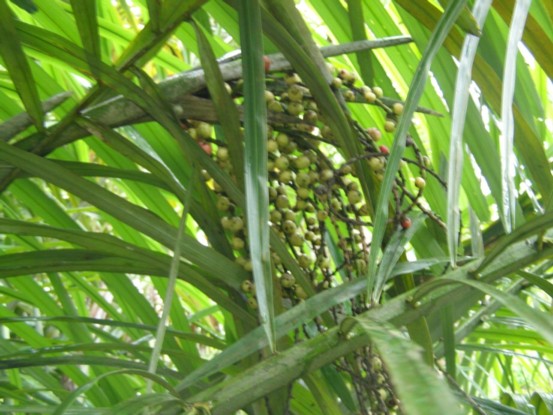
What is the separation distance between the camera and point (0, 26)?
535mm

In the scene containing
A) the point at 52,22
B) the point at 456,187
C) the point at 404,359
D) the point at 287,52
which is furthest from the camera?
the point at 52,22

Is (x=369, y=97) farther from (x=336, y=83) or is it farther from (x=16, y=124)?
(x=16, y=124)

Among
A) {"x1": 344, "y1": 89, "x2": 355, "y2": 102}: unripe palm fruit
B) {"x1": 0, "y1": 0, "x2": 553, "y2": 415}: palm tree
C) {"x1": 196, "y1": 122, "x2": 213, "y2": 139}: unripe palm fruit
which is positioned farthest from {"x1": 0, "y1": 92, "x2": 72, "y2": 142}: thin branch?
{"x1": 344, "y1": 89, "x2": 355, "y2": 102}: unripe palm fruit

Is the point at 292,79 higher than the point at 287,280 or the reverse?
higher

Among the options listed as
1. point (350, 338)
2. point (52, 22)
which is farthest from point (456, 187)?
point (52, 22)

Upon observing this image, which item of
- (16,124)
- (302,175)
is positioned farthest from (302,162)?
(16,124)

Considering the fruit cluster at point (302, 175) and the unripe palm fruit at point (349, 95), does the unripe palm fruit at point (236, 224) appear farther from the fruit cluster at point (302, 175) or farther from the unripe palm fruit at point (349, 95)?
the unripe palm fruit at point (349, 95)

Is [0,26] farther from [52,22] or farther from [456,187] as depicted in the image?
[456,187]

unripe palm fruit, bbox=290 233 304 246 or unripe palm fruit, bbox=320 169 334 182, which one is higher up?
unripe palm fruit, bbox=320 169 334 182

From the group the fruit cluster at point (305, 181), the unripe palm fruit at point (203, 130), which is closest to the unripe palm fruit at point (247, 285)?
the fruit cluster at point (305, 181)

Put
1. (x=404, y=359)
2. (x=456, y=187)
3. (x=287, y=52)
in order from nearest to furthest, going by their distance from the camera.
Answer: (x=404, y=359) → (x=456, y=187) → (x=287, y=52)

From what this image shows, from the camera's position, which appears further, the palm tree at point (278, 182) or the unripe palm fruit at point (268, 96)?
the unripe palm fruit at point (268, 96)

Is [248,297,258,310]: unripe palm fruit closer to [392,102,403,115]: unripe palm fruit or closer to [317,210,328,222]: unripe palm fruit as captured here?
[317,210,328,222]: unripe palm fruit

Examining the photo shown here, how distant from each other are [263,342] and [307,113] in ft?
0.58
